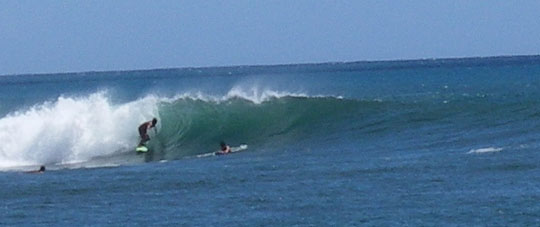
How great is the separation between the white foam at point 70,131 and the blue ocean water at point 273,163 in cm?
5

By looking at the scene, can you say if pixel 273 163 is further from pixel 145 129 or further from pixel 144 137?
pixel 145 129

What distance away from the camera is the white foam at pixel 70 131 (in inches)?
1246

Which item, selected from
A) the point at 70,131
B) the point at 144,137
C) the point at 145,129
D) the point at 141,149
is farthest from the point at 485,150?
the point at 70,131

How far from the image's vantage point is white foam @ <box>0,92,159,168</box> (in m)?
31.7

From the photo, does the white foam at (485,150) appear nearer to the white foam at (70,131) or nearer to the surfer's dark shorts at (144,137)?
the surfer's dark shorts at (144,137)

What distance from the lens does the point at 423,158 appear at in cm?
2438

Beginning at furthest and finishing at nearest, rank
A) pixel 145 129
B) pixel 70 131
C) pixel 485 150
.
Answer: pixel 70 131 < pixel 145 129 < pixel 485 150

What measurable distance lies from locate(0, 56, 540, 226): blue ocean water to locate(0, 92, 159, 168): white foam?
5 centimetres

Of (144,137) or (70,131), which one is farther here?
(70,131)

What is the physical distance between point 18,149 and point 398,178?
13.3m

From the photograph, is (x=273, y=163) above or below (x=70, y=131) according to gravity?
below

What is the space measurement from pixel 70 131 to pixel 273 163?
9.20 meters

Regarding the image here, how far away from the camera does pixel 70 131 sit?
33.2 metres

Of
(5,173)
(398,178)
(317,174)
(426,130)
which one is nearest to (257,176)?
(317,174)
